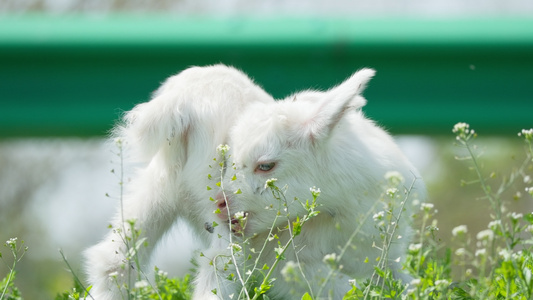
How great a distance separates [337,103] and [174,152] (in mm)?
1047

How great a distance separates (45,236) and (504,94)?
21.2 feet

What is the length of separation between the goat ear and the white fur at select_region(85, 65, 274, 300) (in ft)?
1.69

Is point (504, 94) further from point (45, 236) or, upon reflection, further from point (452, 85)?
point (45, 236)

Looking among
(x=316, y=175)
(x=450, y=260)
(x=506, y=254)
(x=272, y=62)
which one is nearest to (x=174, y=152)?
(x=316, y=175)

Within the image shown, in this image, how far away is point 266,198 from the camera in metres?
4.76

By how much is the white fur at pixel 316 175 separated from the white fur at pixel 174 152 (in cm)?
19

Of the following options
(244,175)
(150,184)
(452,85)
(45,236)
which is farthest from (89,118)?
(45,236)

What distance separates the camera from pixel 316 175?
4.91 metres

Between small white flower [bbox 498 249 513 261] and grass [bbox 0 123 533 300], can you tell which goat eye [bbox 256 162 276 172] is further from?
small white flower [bbox 498 249 513 261]

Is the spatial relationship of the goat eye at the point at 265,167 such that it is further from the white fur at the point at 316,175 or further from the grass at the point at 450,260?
the grass at the point at 450,260

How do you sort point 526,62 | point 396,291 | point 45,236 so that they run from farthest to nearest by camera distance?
point 45,236 < point 526,62 < point 396,291

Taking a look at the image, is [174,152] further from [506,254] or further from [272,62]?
[506,254]

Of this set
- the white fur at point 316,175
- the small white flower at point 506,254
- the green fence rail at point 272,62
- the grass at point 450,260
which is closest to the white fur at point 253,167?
the white fur at point 316,175

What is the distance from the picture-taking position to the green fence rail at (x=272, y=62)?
20.7 ft
